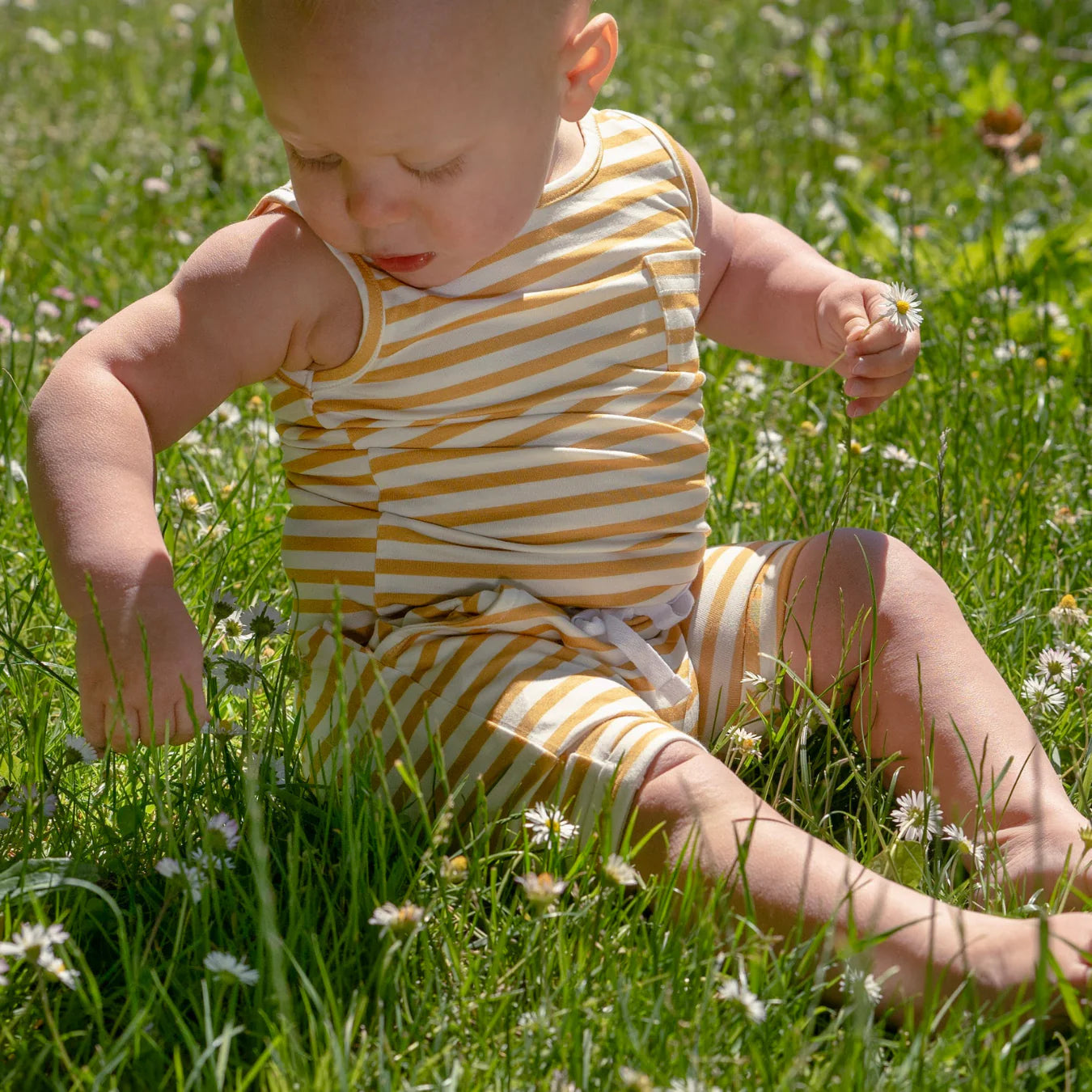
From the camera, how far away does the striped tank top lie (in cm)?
195

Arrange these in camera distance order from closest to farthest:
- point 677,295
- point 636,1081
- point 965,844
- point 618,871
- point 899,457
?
point 636,1081 < point 618,871 < point 965,844 < point 677,295 < point 899,457

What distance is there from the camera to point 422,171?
69.0 inches

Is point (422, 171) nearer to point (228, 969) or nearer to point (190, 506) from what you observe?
point (190, 506)

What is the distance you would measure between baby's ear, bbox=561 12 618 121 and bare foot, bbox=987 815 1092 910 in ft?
3.48

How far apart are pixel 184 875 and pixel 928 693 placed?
95cm

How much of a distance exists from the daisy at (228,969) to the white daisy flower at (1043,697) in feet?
3.71

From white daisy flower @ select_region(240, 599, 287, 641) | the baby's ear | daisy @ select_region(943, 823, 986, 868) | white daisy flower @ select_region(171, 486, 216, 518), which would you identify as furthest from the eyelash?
daisy @ select_region(943, 823, 986, 868)

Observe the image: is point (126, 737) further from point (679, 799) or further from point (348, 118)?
point (348, 118)

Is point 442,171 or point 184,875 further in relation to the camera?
point 442,171

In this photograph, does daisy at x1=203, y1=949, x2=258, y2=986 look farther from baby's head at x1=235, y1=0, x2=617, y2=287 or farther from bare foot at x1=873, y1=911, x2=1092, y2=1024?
baby's head at x1=235, y1=0, x2=617, y2=287

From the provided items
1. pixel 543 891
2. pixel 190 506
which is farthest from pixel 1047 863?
pixel 190 506

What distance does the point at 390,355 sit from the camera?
6.33 feet

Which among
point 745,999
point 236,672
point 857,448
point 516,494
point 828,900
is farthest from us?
point 857,448

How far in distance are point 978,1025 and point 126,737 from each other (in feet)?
2.95
